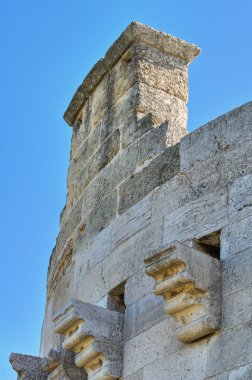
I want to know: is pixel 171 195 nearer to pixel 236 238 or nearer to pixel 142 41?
pixel 236 238

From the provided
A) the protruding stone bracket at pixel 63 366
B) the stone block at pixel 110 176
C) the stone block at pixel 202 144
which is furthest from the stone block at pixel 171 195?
the protruding stone bracket at pixel 63 366

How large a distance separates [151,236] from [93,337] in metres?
0.85

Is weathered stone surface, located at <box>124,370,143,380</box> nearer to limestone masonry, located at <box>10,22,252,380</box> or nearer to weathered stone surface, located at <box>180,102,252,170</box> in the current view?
limestone masonry, located at <box>10,22,252,380</box>

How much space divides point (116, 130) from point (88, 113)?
0.99 metres

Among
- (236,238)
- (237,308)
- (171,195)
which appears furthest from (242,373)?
(171,195)

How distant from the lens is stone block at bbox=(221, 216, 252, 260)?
561cm

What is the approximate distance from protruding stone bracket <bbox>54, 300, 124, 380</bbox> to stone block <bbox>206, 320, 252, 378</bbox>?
89 cm

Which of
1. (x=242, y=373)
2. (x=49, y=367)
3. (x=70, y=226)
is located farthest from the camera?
(x=70, y=226)

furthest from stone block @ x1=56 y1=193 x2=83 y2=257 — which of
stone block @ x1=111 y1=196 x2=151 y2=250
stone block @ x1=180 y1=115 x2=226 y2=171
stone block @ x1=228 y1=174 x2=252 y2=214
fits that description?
stone block @ x1=228 y1=174 x2=252 y2=214

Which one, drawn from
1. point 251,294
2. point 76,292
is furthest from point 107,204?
point 251,294

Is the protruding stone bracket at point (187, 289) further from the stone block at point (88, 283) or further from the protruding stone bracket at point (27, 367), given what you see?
the protruding stone bracket at point (27, 367)

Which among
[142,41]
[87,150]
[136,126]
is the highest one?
[142,41]

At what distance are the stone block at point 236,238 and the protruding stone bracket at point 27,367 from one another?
211cm

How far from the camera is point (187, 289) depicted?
5.51m
